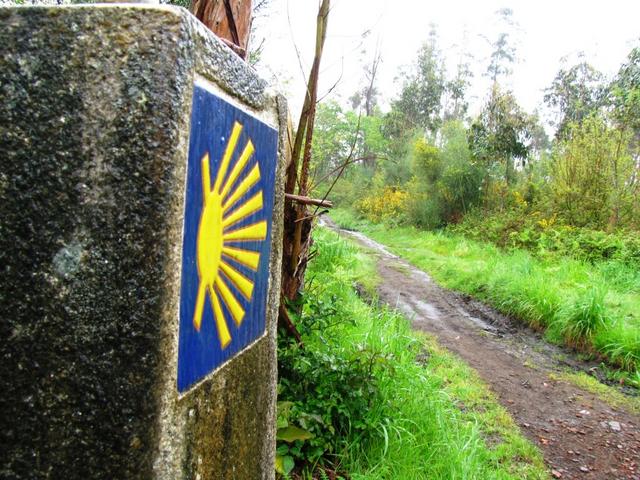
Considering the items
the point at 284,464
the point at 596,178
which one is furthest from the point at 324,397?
the point at 596,178

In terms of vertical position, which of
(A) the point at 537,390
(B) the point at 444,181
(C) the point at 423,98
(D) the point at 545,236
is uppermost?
(C) the point at 423,98

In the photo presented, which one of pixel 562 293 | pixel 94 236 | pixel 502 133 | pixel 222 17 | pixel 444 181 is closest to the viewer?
pixel 94 236

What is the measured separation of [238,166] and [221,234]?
0.58 feet

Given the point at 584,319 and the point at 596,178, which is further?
the point at 596,178

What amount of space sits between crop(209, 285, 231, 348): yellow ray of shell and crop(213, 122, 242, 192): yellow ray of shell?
226 mm

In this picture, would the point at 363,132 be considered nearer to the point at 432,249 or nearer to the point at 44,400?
the point at 432,249

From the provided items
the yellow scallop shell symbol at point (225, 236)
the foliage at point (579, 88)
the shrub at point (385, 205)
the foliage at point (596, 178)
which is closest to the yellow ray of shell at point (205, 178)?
the yellow scallop shell symbol at point (225, 236)

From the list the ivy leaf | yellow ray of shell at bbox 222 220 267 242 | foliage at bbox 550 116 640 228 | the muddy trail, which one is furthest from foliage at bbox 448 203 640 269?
yellow ray of shell at bbox 222 220 267 242

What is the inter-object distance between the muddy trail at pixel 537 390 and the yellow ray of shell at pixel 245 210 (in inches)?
113

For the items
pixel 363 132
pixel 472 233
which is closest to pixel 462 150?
pixel 472 233

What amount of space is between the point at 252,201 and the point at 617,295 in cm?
602

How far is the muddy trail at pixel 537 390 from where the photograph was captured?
126 inches

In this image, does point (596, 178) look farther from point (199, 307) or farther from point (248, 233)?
point (199, 307)

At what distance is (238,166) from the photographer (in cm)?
109
